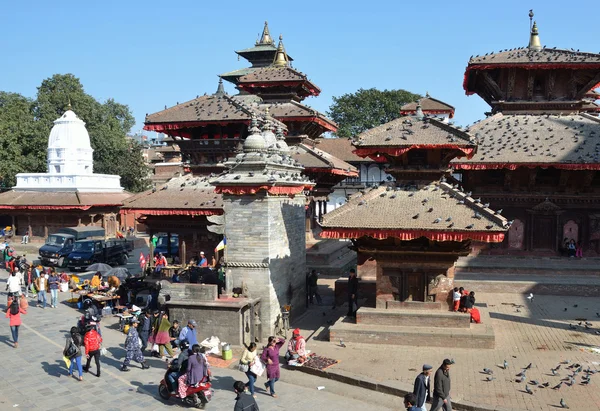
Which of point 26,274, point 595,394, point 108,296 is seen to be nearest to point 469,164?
point 595,394

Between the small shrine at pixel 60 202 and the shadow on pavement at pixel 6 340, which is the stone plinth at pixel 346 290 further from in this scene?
the small shrine at pixel 60 202

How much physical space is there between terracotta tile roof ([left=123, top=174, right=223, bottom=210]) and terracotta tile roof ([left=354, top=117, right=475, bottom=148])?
8.00m

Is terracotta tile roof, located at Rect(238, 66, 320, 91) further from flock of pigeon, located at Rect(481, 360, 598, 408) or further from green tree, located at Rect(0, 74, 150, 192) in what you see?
green tree, located at Rect(0, 74, 150, 192)

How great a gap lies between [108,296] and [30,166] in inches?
1381

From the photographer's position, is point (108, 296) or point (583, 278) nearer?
point (108, 296)

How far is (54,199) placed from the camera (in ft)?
126

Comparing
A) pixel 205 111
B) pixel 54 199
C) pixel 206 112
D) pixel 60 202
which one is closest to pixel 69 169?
pixel 54 199

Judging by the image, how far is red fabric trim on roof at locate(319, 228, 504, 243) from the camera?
14781mm

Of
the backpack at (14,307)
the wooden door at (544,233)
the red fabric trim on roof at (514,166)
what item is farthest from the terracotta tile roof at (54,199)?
the wooden door at (544,233)

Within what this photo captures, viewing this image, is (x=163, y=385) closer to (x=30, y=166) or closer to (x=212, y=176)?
(x=212, y=176)

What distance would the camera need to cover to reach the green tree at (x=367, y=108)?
247 feet

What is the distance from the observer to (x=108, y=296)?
2064 cm

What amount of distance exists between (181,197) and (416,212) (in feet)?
38.8

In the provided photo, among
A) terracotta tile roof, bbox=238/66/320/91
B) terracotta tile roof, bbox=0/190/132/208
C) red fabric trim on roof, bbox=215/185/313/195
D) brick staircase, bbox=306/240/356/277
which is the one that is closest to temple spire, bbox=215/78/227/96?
terracotta tile roof, bbox=238/66/320/91
